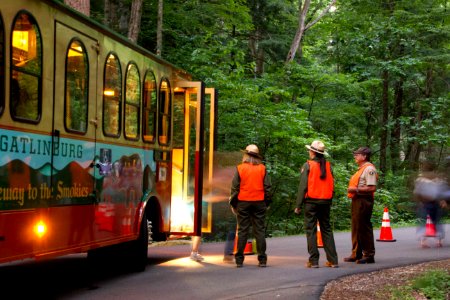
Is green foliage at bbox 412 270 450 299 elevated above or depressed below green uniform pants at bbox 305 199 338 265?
below

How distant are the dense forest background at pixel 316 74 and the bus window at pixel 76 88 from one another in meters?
8.75

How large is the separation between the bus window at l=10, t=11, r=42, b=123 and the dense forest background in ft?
32.2

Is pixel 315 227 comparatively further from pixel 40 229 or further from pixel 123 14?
pixel 123 14

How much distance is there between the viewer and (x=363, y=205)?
10.3 m

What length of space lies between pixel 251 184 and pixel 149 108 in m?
1.89

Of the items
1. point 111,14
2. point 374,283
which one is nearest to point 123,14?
point 111,14

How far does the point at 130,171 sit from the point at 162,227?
1584 mm

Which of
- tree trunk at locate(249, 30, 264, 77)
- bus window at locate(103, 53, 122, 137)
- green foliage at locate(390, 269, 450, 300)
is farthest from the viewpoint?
tree trunk at locate(249, 30, 264, 77)

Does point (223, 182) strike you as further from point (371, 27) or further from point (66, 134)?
point (371, 27)

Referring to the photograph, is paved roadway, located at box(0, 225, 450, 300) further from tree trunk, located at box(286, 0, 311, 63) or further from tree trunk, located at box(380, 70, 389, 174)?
tree trunk, located at box(380, 70, 389, 174)

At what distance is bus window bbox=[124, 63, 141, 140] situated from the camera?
883 cm

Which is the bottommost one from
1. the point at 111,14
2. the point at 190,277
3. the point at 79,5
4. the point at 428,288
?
the point at 190,277

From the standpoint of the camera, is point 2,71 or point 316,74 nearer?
point 2,71

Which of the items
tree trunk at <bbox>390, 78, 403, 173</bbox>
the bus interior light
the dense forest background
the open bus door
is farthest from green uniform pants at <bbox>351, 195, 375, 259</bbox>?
tree trunk at <bbox>390, 78, 403, 173</bbox>
